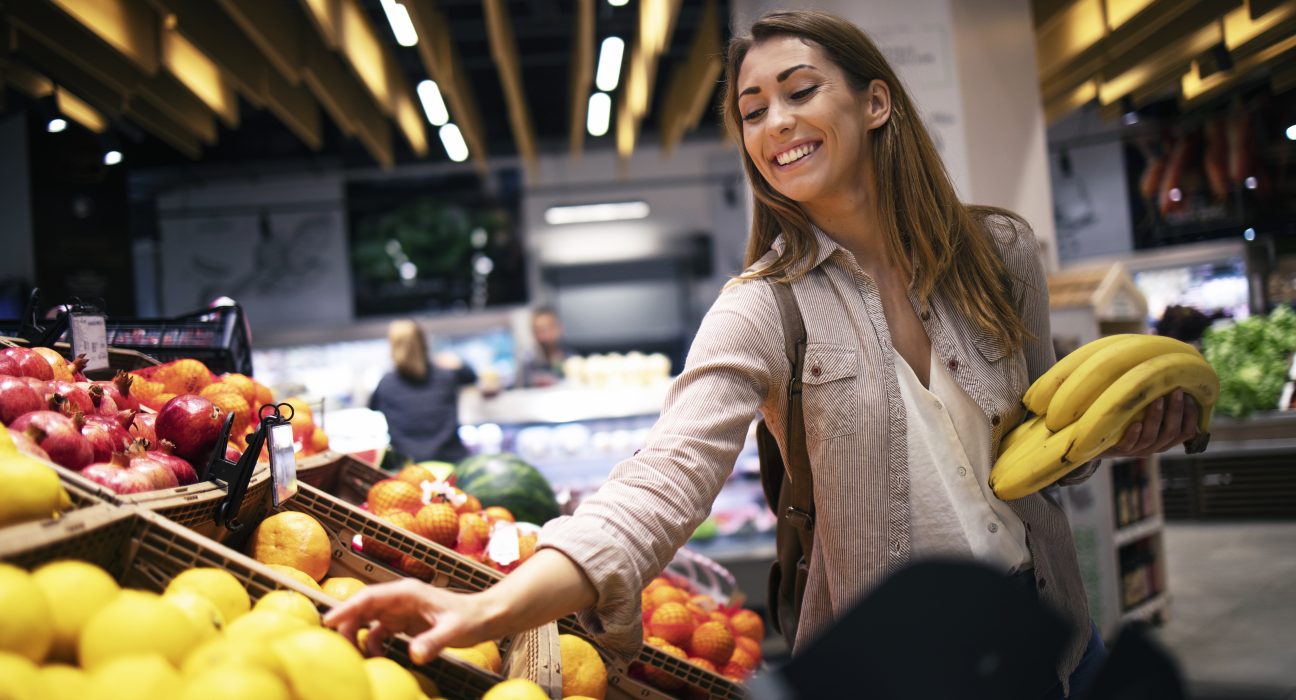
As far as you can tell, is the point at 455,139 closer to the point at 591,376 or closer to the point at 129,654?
the point at 591,376

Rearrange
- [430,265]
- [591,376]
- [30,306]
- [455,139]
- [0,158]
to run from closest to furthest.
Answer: [30,306], [0,158], [591,376], [455,139], [430,265]

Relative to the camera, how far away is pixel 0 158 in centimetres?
530

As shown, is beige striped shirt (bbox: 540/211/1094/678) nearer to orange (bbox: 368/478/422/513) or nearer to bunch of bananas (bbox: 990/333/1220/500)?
bunch of bananas (bbox: 990/333/1220/500)

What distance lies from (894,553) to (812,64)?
0.82m

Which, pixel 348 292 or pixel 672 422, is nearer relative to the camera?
pixel 672 422

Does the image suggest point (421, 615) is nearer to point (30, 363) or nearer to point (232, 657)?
point (232, 657)

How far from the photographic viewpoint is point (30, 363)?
5.57 feet

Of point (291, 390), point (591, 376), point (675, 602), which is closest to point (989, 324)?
point (675, 602)

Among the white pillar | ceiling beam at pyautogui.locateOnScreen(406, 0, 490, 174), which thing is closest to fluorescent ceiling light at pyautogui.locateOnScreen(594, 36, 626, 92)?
ceiling beam at pyautogui.locateOnScreen(406, 0, 490, 174)

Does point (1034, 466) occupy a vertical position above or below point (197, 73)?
below

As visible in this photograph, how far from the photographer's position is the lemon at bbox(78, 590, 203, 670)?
0.98m

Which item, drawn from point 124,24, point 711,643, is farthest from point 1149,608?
point 124,24

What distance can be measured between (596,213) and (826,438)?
10052 mm

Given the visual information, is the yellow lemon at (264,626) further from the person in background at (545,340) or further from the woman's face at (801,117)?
the person in background at (545,340)
